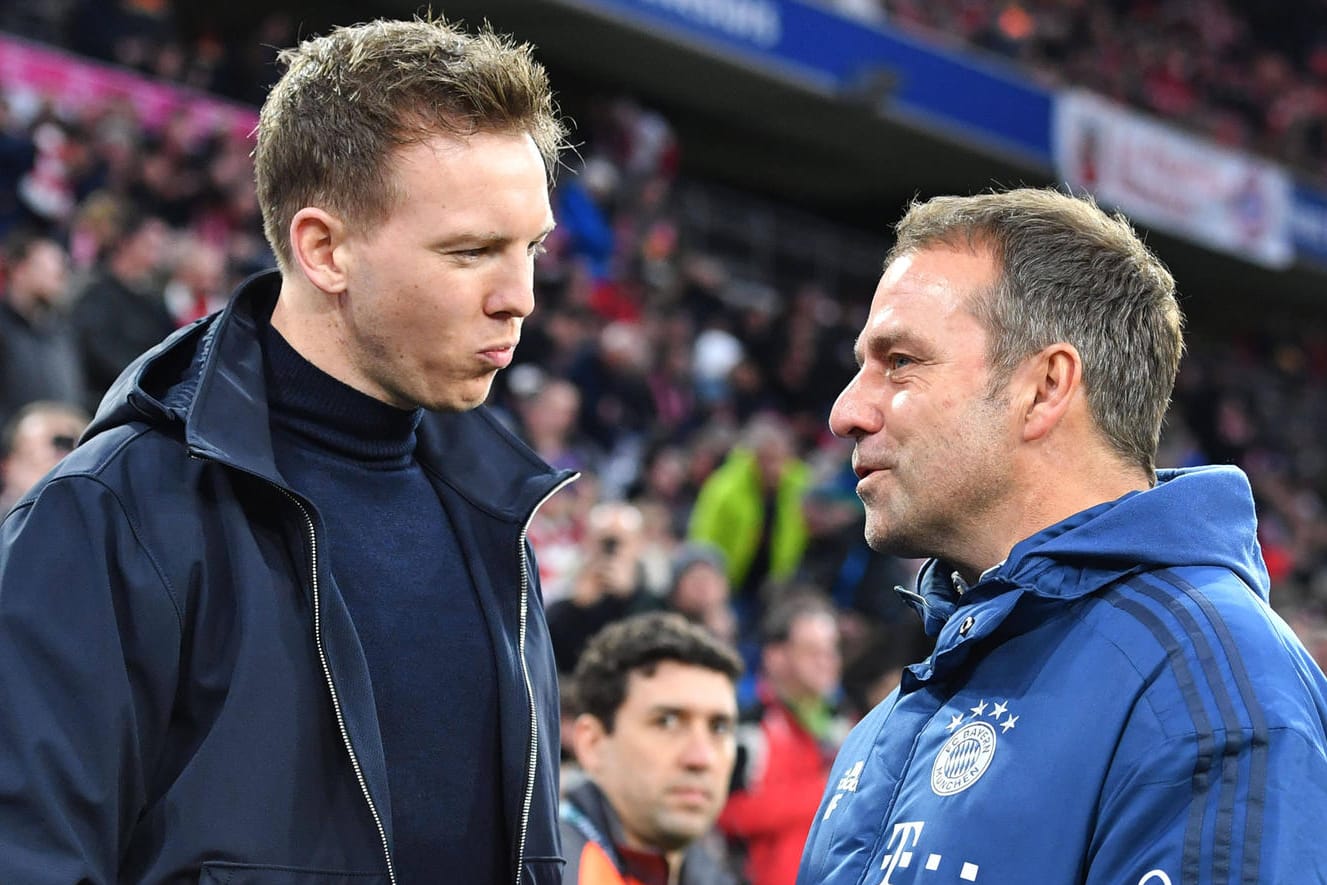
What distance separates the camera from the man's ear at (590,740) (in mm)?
4059

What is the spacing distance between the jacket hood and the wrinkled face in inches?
26.8

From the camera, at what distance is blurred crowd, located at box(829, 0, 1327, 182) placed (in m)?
16.8

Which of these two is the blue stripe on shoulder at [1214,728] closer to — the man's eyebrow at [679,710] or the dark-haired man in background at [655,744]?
the dark-haired man in background at [655,744]

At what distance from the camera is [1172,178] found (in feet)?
55.1

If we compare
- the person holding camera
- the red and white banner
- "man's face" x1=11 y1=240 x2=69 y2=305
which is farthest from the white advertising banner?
"man's face" x1=11 y1=240 x2=69 y2=305

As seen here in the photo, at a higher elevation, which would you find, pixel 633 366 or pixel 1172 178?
pixel 1172 178

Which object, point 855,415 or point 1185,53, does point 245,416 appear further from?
point 1185,53

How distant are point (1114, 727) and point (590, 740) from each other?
2.42 metres

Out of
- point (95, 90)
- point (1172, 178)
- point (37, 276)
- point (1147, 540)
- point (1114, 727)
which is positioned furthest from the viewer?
point (1172, 178)

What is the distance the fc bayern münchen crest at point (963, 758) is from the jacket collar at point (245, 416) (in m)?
0.64

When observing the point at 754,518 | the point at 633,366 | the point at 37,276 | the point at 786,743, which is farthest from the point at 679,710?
the point at 633,366

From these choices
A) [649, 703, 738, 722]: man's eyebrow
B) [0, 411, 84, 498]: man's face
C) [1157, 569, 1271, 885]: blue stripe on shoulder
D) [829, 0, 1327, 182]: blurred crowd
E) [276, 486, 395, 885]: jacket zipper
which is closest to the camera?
[1157, 569, 1271, 885]: blue stripe on shoulder

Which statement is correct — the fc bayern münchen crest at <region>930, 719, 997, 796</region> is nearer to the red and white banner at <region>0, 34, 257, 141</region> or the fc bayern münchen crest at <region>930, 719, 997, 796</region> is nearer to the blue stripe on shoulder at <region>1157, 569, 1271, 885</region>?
the blue stripe on shoulder at <region>1157, 569, 1271, 885</region>

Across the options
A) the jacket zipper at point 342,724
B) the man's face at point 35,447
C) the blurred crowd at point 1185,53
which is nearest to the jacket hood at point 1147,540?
the jacket zipper at point 342,724
